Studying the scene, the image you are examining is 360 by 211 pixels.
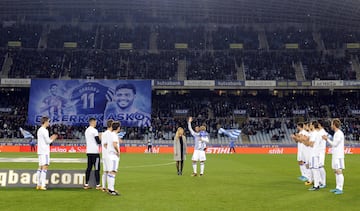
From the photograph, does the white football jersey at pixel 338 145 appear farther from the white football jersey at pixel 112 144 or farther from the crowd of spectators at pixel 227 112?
the crowd of spectators at pixel 227 112

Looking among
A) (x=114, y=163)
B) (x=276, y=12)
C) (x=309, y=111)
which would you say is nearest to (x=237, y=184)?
(x=114, y=163)

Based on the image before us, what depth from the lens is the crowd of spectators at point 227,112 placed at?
179ft

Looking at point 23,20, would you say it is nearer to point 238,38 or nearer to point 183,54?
point 183,54

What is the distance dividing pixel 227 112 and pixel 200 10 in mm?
15721

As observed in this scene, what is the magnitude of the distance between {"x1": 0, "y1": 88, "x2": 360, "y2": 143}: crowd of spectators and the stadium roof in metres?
11.5

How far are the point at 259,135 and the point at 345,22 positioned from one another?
2158cm

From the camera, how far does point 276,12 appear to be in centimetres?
6234

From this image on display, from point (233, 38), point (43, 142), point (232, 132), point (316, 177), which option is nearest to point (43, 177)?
point (43, 142)

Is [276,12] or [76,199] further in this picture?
[276,12]

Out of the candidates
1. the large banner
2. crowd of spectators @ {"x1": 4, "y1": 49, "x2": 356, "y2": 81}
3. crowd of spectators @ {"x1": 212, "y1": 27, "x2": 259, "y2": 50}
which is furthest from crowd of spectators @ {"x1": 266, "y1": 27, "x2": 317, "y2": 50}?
the large banner

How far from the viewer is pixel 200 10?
63.7 meters

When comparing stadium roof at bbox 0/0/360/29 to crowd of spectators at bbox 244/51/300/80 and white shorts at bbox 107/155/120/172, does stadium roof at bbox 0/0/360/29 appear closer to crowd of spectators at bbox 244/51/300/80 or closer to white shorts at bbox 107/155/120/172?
crowd of spectators at bbox 244/51/300/80

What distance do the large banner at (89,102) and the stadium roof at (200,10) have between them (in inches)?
632

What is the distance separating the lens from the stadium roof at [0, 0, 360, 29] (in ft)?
194
